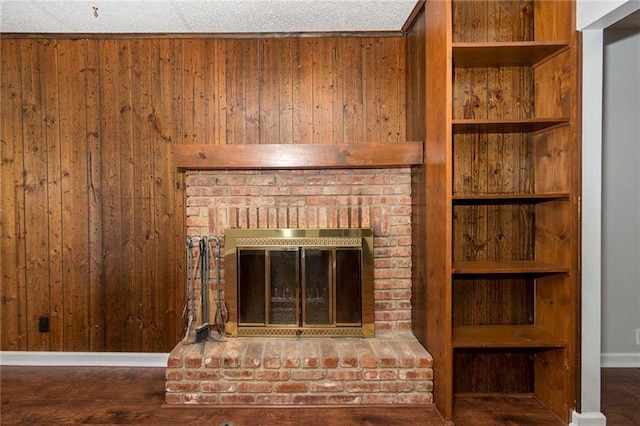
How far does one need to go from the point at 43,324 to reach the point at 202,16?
2487 mm

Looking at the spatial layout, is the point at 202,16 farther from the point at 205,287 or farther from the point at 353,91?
the point at 205,287

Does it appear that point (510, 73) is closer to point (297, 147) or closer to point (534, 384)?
point (297, 147)

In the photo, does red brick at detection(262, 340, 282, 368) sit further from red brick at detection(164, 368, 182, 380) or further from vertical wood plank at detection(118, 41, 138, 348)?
vertical wood plank at detection(118, 41, 138, 348)

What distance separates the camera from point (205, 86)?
101 inches

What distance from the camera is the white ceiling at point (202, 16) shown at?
7.28ft

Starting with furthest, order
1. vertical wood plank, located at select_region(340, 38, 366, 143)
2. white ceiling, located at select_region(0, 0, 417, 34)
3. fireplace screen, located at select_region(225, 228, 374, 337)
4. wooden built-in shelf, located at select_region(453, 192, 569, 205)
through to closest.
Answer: vertical wood plank, located at select_region(340, 38, 366, 143)
fireplace screen, located at select_region(225, 228, 374, 337)
white ceiling, located at select_region(0, 0, 417, 34)
wooden built-in shelf, located at select_region(453, 192, 569, 205)

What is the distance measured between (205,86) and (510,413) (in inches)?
114

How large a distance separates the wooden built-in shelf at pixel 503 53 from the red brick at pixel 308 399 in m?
2.13

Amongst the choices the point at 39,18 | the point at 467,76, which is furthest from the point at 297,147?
the point at 39,18

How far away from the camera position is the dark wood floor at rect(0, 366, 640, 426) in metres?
1.96

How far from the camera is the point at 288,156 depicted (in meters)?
2.29

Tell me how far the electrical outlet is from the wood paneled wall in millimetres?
41

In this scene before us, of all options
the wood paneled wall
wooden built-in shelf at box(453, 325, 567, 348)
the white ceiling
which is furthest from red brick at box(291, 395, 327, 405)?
the white ceiling

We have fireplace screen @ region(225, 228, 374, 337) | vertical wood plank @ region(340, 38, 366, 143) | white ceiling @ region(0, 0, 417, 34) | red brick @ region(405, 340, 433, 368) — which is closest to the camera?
red brick @ region(405, 340, 433, 368)
